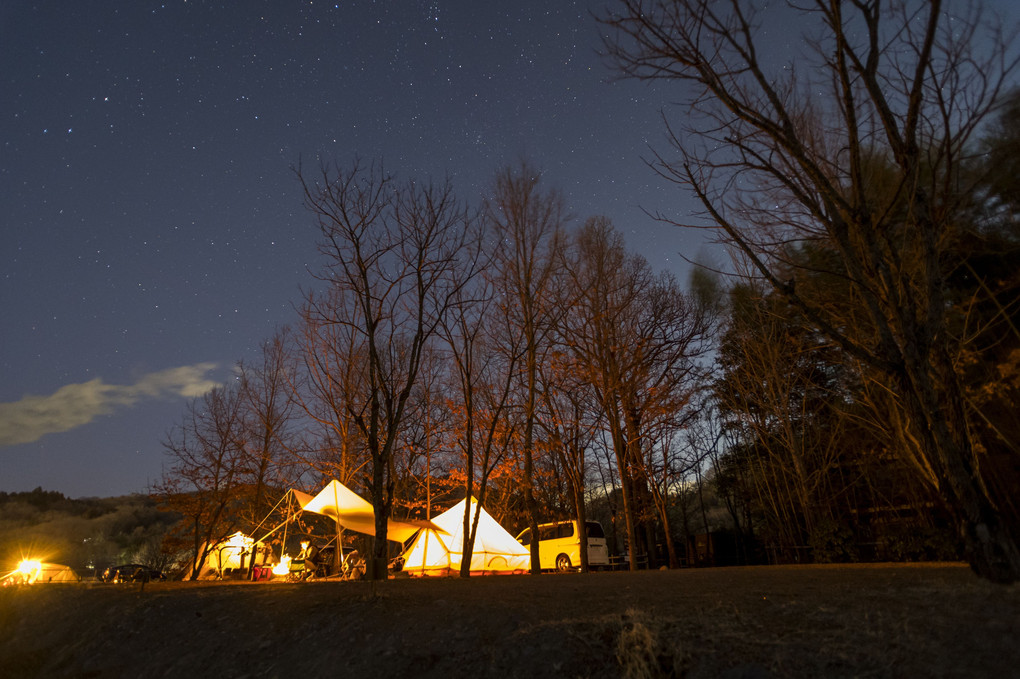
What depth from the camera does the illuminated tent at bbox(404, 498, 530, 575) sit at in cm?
1554

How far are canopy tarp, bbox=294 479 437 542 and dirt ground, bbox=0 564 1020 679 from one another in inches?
317

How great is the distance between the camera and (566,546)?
1766 centimetres

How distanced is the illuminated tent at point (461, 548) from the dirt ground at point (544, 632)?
390 inches

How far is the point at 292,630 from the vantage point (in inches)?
177

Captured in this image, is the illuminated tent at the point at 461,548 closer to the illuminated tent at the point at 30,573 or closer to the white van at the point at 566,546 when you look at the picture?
the white van at the point at 566,546

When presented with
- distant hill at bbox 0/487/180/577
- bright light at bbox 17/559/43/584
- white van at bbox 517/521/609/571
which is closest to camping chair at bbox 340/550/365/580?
white van at bbox 517/521/609/571

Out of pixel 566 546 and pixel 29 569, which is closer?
pixel 29 569

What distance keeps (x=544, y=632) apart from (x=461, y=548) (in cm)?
1281

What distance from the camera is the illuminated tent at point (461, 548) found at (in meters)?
15.5

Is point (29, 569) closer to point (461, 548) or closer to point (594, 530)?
point (461, 548)

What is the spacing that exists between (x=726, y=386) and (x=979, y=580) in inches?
616

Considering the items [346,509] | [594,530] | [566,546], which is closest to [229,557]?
[346,509]

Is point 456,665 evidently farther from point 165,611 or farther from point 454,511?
point 454,511

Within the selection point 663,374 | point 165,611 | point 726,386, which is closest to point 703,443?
point 726,386
